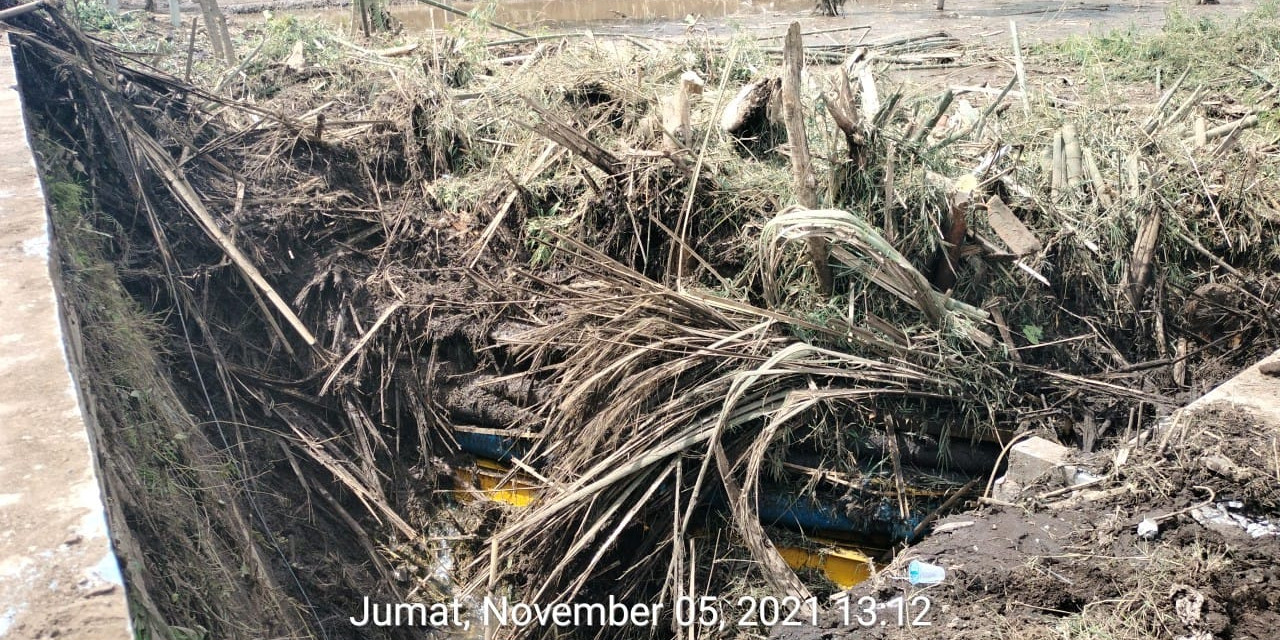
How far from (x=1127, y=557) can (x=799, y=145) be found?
229 centimetres

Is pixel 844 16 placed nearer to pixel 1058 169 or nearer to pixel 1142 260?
pixel 1058 169

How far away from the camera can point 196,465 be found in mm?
4113

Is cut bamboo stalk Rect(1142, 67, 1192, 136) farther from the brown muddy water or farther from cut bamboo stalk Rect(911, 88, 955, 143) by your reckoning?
the brown muddy water

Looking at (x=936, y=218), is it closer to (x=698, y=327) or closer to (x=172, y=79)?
(x=698, y=327)

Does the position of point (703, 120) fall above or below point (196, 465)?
above

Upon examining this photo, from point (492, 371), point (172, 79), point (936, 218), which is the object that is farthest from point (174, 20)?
point (936, 218)

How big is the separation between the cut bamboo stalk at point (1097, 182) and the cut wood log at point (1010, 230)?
22.1 inches

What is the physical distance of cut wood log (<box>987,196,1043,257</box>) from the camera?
15.1 ft

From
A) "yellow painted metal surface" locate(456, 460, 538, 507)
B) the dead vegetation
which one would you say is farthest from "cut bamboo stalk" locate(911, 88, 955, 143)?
"yellow painted metal surface" locate(456, 460, 538, 507)

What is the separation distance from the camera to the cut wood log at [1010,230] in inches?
181

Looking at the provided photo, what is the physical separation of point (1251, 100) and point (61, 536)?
6790mm

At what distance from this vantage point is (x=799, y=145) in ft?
14.5

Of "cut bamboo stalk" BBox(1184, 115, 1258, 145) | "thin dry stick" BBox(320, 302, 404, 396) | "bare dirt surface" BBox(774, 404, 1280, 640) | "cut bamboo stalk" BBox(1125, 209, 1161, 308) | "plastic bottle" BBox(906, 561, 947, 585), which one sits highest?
"cut bamboo stalk" BBox(1184, 115, 1258, 145)

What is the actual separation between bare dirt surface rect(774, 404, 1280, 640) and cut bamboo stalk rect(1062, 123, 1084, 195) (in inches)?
67.7
